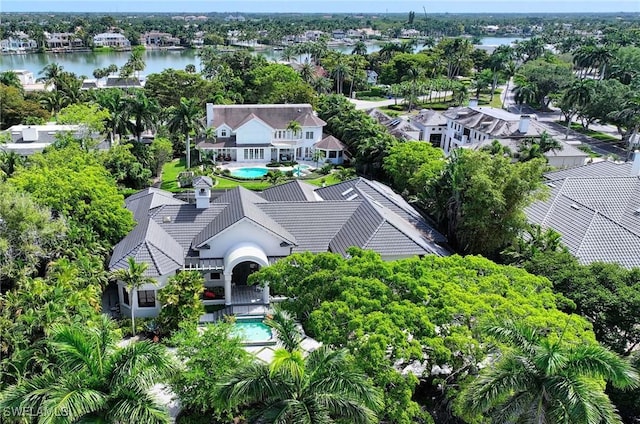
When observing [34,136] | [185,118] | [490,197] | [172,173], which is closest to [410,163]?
[490,197]

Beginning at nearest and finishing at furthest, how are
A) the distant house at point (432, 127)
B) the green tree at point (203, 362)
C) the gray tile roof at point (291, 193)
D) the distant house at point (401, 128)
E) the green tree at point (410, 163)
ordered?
the green tree at point (203, 362) → the gray tile roof at point (291, 193) → the green tree at point (410, 163) → the distant house at point (401, 128) → the distant house at point (432, 127)

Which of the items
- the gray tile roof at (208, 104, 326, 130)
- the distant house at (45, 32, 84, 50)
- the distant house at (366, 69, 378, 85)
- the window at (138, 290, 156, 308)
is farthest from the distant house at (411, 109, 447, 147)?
the distant house at (45, 32, 84, 50)

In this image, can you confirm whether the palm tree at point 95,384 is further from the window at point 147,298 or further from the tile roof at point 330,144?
the tile roof at point 330,144

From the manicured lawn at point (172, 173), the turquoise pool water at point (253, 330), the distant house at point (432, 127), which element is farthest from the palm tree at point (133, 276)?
the distant house at point (432, 127)

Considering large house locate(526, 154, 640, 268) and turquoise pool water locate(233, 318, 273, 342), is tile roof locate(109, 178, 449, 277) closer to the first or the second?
turquoise pool water locate(233, 318, 273, 342)

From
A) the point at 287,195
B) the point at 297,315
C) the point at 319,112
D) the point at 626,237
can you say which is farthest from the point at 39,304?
the point at 319,112

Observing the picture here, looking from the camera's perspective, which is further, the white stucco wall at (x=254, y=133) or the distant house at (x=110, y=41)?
the distant house at (x=110, y=41)
